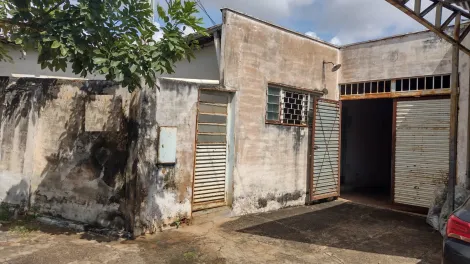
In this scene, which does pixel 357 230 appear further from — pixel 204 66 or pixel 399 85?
pixel 204 66

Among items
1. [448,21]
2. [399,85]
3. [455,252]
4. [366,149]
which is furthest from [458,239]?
[366,149]

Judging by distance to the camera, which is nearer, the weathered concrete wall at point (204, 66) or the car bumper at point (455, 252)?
the car bumper at point (455, 252)

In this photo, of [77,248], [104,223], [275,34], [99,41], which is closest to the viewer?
[99,41]

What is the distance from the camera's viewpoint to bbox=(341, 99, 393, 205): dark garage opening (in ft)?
33.9

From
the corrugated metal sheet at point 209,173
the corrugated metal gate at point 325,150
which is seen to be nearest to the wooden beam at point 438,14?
the corrugated metal gate at point 325,150

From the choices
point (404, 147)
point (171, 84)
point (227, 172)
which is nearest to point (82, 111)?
point (171, 84)

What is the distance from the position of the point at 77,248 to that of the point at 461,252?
4.72m

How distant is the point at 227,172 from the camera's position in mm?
6633

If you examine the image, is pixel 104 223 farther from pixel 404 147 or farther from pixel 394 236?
pixel 404 147

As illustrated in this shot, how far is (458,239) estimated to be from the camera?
3113 mm

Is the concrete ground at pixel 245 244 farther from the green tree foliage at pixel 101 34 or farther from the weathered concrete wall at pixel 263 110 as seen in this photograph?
the green tree foliage at pixel 101 34

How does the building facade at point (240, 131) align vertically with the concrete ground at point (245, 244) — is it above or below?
above

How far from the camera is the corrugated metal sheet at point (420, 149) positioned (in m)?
7.18

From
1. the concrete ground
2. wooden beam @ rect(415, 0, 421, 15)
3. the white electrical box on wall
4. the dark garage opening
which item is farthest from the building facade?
wooden beam @ rect(415, 0, 421, 15)
